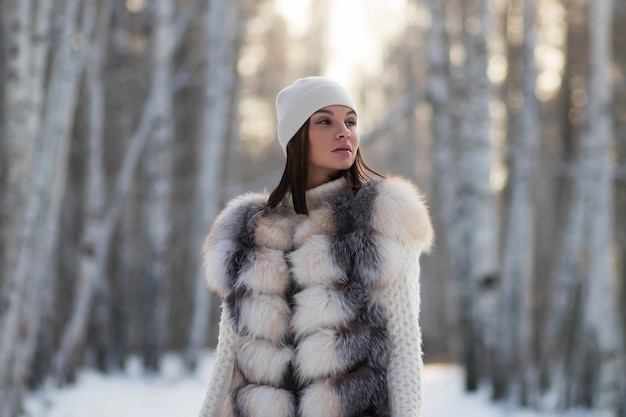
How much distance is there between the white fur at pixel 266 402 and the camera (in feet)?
7.59

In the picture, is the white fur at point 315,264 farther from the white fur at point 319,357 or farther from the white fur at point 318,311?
the white fur at point 319,357

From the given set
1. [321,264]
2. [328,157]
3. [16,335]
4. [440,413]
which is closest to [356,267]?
[321,264]

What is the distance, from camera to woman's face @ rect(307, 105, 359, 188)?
2428 mm

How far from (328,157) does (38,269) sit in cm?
419

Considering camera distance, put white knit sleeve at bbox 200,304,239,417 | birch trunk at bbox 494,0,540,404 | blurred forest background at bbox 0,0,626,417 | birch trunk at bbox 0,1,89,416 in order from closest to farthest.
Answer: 1. white knit sleeve at bbox 200,304,239,417
2. birch trunk at bbox 0,1,89,416
3. blurred forest background at bbox 0,0,626,417
4. birch trunk at bbox 494,0,540,404

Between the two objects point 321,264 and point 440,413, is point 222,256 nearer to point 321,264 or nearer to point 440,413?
point 321,264

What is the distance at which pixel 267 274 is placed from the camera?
8.06 ft

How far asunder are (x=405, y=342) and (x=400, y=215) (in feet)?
1.13

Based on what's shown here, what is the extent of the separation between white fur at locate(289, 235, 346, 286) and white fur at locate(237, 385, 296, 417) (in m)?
0.31

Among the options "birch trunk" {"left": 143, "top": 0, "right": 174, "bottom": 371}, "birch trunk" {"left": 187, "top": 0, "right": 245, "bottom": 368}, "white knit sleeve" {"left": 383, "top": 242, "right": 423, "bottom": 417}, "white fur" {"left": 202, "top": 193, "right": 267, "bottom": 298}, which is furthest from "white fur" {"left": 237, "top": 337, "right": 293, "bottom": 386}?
"birch trunk" {"left": 187, "top": 0, "right": 245, "bottom": 368}

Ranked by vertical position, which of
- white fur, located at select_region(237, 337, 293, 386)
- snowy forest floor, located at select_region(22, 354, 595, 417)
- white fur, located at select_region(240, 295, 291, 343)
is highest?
white fur, located at select_region(240, 295, 291, 343)

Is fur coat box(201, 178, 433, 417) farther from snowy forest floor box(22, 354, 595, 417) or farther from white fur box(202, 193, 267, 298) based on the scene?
snowy forest floor box(22, 354, 595, 417)

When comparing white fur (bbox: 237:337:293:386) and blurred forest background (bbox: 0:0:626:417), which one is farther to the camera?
blurred forest background (bbox: 0:0:626:417)

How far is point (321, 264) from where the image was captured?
236 centimetres
